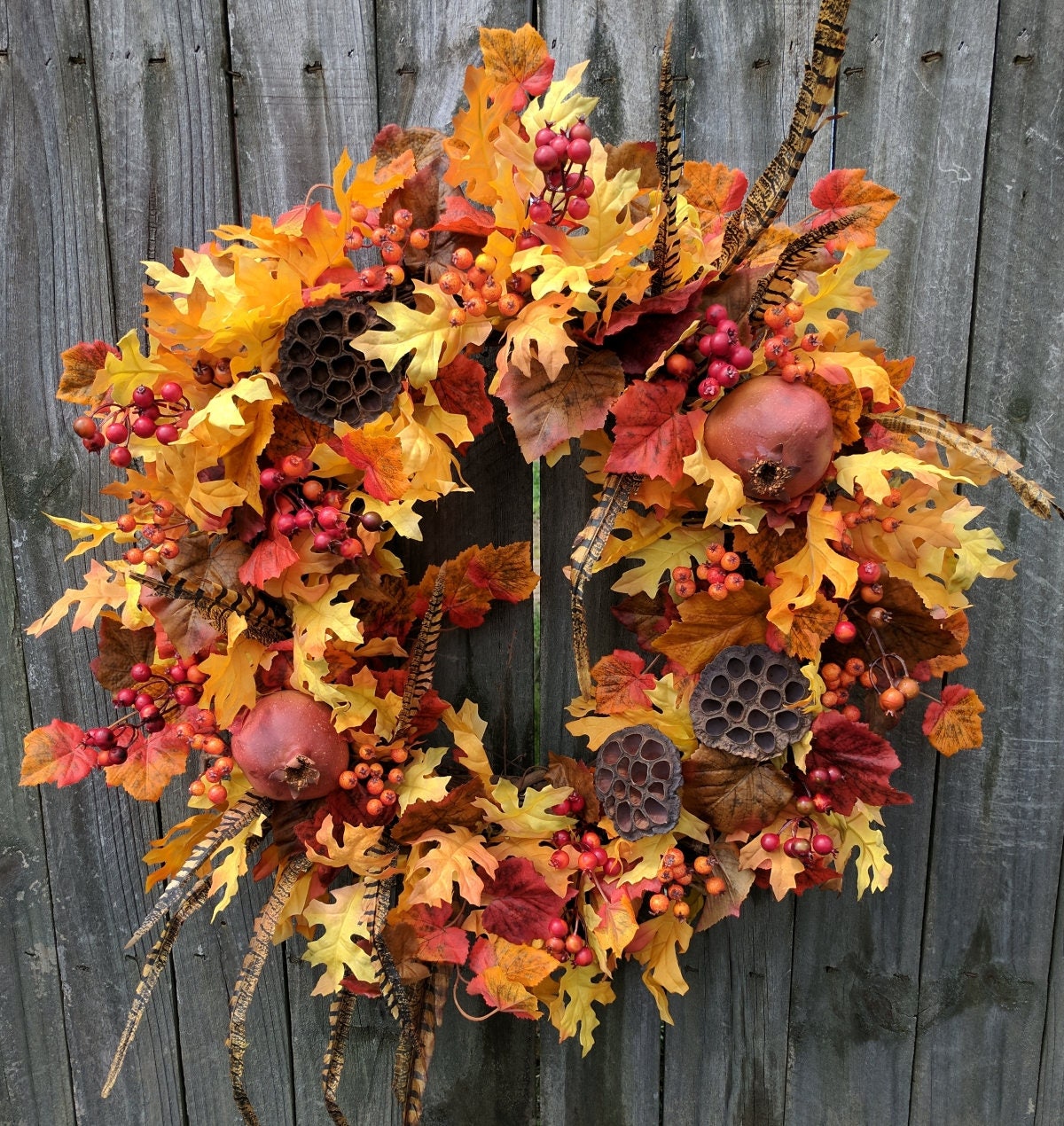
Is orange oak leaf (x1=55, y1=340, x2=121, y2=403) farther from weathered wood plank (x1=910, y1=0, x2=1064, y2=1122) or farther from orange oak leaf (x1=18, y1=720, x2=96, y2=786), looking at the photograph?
weathered wood plank (x1=910, y1=0, x2=1064, y2=1122)

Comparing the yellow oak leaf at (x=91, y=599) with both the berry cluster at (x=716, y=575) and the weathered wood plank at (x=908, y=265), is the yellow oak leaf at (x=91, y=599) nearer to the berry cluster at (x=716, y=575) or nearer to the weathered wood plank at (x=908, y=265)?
the berry cluster at (x=716, y=575)

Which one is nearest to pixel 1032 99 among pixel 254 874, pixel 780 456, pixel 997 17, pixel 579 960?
pixel 997 17

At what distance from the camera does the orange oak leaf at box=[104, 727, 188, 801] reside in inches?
37.4

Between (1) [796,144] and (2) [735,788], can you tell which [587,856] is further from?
(1) [796,144]

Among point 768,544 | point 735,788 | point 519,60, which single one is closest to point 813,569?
point 768,544

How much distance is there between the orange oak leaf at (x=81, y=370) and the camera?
93cm

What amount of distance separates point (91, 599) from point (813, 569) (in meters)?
0.82

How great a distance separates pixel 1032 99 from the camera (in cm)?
102

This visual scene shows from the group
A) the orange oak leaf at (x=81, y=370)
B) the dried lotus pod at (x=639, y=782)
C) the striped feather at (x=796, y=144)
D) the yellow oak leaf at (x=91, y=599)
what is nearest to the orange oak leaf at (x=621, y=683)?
the dried lotus pod at (x=639, y=782)

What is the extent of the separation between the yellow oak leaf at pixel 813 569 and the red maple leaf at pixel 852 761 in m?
0.15

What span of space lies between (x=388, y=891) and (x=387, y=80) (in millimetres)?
1008

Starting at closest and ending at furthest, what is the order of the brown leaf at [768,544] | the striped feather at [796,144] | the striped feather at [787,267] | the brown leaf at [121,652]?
the striped feather at [796,144] → the striped feather at [787,267] → the brown leaf at [768,544] → the brown leaf at [121,652]

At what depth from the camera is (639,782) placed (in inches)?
36.9

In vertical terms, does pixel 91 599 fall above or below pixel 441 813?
above
